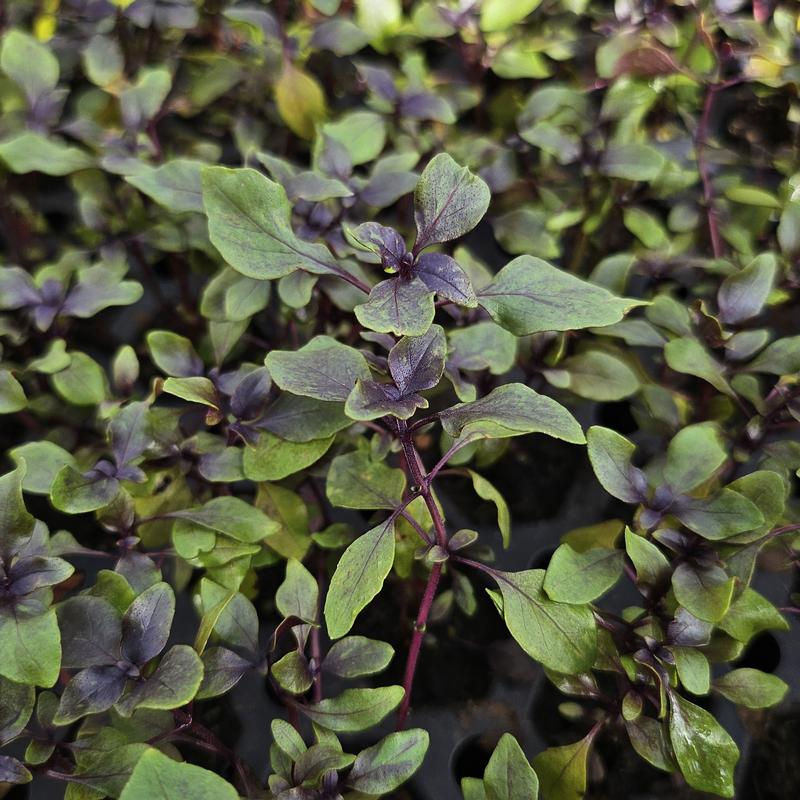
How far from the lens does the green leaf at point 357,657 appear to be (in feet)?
2.63

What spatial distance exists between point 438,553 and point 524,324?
24 centimetres

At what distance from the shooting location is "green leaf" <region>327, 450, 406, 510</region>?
864 millimetres

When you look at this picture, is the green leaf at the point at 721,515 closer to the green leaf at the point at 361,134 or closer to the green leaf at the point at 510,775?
the green leaf at the point at 510,775

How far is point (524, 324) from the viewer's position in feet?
2.54

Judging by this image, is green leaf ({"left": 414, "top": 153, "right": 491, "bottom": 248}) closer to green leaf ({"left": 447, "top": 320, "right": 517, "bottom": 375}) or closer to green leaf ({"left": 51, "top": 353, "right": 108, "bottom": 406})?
green leaf ({"left": 447, "top": 320, "right": 517, "bottom": 375})

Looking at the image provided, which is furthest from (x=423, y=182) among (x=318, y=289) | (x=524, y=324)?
(x=318, y=289)

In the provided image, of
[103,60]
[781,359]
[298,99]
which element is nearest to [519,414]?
[781,359]

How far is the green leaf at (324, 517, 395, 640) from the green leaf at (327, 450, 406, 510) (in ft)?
0.26

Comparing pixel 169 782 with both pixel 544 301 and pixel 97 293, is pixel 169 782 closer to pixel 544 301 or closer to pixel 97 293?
pixel 544 301

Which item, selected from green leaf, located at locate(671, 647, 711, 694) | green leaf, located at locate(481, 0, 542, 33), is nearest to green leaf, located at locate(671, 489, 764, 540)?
green leaf, located at locate(671, 647, 711, 694)

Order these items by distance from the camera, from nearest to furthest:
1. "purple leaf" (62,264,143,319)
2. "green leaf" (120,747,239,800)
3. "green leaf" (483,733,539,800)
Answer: "green leaf" (120,747,239,800) < "green leaf" (483,733,539,800) < "purple leaf" (62,264,143,319)

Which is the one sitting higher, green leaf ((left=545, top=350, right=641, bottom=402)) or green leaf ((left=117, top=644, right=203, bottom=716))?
Answer: green leaf ((left=545, top=350, right=641, bottom=402))

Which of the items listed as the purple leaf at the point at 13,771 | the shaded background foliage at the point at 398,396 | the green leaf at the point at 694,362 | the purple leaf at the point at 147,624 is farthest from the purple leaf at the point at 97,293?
the green leaf at the point at 694,362

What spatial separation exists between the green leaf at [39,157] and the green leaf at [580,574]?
84cm
